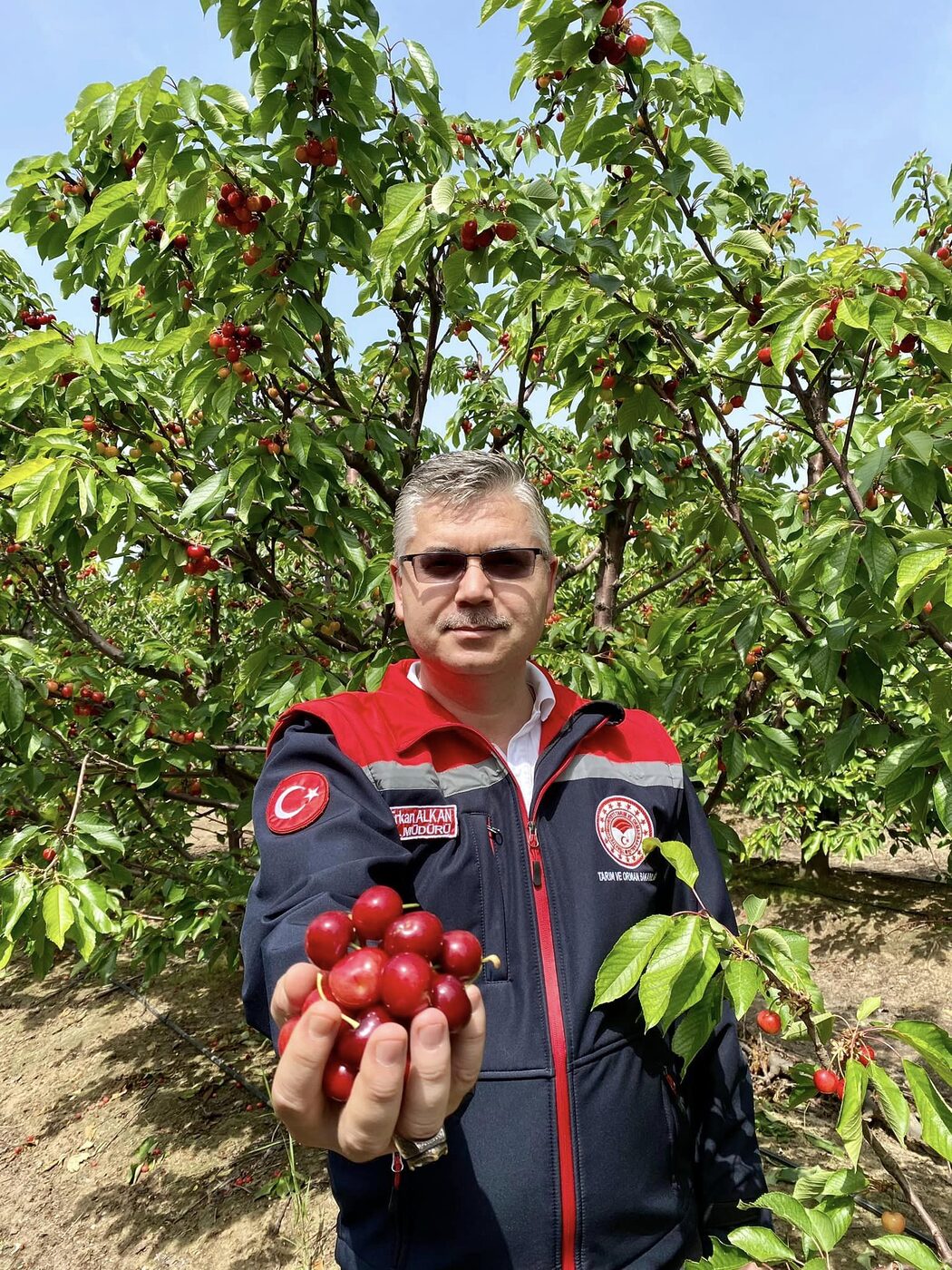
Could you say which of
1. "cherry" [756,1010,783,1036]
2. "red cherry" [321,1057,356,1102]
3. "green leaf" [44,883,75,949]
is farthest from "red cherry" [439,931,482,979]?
"green leaf" [44,883,75,949]

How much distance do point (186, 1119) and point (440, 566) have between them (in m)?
4.27

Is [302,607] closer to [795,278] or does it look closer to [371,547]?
[371,547]

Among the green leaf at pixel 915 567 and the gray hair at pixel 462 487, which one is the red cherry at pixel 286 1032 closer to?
the gray hair at pixel 462 487

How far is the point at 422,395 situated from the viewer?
3.31 m

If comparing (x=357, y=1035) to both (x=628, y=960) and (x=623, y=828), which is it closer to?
(x=628, y=960)

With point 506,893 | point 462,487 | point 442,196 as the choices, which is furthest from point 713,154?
point 506,893

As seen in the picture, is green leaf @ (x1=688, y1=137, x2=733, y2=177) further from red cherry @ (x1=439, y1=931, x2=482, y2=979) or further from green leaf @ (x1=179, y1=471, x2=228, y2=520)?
red cherry @ (x1=439, y1=931, x2=482, y2=979)

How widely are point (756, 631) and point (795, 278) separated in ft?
3.12

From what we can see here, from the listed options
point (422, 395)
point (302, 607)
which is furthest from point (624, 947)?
point (422, 395)

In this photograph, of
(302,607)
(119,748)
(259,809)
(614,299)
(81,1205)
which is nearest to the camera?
(259,809)

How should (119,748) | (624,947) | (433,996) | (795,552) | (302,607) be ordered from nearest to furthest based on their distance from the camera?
1. (433,996)
2. (624,947)
3. (795,552)
4. (302,607)
5. (119,748)

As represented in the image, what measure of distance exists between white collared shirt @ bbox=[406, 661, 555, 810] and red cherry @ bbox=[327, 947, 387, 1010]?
65 centimetres

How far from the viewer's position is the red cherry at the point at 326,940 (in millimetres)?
1063

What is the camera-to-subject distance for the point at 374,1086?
840mm
